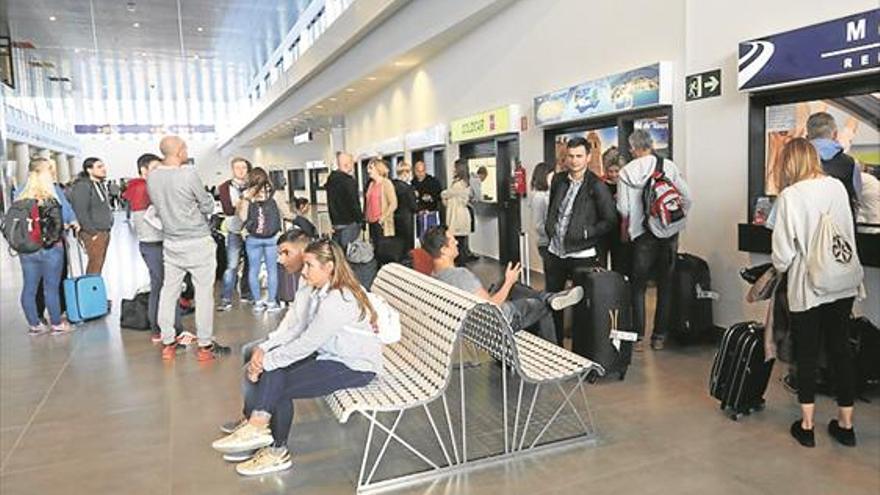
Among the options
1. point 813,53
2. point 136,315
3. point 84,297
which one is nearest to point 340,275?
point 813,53

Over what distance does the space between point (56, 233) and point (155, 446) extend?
3.31 meters

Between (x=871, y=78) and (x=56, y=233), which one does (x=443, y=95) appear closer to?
(x=56, y=233)

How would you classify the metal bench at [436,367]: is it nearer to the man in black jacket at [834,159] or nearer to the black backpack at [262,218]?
the man in black jacket at [834,159]

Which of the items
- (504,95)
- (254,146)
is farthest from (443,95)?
(254,146)

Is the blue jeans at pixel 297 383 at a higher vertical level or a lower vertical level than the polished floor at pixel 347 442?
higher

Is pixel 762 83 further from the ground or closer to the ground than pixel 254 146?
closer to the ground

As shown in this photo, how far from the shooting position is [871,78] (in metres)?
3.78

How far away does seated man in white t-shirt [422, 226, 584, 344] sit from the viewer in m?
3.63

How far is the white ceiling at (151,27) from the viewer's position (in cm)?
1644

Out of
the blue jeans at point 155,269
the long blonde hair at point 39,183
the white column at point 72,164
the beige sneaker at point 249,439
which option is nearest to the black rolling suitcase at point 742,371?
the beige sneaker at point 249,439

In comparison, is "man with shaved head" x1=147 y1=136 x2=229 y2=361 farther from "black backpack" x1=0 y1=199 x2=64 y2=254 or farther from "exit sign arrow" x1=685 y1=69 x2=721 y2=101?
"exit sign arrow" x1=685 y1=69 x2=721 y2=101

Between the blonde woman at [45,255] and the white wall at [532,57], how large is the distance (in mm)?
5257

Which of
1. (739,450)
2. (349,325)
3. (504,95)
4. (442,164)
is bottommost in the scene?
(739,450)

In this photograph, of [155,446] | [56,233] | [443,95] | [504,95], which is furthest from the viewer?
[443,95]
